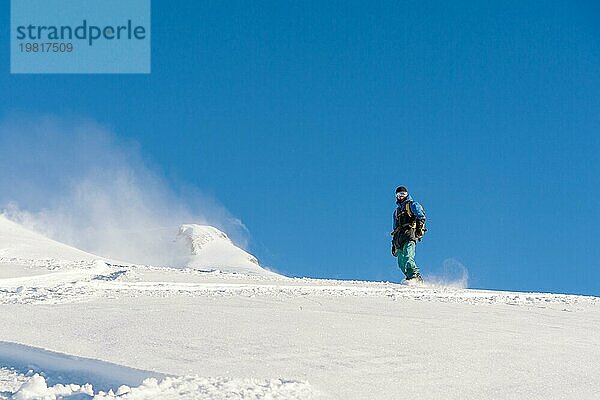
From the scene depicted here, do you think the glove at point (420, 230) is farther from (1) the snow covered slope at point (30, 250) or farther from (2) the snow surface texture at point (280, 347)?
(1) the snow covered slope at point (30, 250)

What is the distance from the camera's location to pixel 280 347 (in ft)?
14.8

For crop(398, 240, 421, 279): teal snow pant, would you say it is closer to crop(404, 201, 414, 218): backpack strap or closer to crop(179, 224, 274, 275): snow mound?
crop(404, 201, 414, 218): backpack strap

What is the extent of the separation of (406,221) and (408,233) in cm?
31

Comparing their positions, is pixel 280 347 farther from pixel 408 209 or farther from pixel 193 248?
pixel 193 248

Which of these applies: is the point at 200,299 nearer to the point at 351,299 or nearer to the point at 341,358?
the point at 351,299

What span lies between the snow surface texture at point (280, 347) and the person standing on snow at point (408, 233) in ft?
18.5

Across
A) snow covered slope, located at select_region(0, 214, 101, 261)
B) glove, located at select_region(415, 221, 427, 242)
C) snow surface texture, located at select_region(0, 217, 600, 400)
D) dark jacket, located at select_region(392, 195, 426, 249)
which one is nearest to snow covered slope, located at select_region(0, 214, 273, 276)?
snow covered slope, located at select_region(0, 214, 101, 261)

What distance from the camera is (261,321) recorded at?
5500 mm

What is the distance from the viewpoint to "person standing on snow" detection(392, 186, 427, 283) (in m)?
13.7

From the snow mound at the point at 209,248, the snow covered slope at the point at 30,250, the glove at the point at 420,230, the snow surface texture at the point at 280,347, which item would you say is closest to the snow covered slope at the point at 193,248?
the snow mound at the point at 209,248

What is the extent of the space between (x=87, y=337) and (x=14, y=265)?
8121mm

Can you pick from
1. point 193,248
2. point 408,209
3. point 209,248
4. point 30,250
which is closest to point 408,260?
point 408,209

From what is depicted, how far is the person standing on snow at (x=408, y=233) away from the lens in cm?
1372

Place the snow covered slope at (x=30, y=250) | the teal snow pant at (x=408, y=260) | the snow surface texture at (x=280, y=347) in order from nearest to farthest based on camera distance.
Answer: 1. the snow surface texture at (x=280, y=347)
2. the teal snow pant at (x=408, y=260)
3. the snow covered slope at (x=30, y=250)
